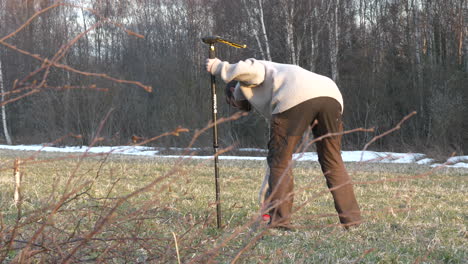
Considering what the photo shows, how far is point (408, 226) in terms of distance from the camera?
4.50 m

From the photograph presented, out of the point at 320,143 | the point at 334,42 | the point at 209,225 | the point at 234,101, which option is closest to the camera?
the point at 320,143

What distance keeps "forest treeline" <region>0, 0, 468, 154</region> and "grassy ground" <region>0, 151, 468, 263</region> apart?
10139 mm

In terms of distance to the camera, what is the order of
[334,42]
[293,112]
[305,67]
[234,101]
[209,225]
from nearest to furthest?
[293,112], [209,225], [234,101], [334,42], [305,67]

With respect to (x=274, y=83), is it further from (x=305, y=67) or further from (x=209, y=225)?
(x=305, y=67)

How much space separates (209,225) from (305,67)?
17.1 m

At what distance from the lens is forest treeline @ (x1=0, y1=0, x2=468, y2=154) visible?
19281 millimetres

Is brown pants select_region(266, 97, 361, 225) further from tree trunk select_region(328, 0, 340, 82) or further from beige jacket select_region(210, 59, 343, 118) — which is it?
tree trunk select_region(328, 0, 340, 82)

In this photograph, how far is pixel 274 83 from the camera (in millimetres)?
4262

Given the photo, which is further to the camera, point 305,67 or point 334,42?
point 305,67

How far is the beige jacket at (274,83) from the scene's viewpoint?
416cm

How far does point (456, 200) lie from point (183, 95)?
765 inches

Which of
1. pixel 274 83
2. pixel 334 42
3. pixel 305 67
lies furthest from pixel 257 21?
pixel 274 83

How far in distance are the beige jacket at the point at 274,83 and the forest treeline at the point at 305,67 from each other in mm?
12255

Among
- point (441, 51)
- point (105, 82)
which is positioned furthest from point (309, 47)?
point (105, 82)
